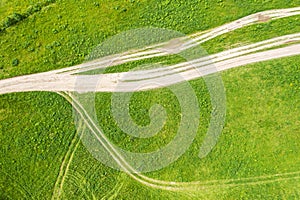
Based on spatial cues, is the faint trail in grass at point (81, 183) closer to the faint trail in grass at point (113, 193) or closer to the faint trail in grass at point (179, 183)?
the faint trail in grass at point (113, 193)

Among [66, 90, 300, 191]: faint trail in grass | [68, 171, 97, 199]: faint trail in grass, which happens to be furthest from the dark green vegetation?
[66, 90, 300, 191]: faint trail in grass

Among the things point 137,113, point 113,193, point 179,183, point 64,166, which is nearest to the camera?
point 179,183

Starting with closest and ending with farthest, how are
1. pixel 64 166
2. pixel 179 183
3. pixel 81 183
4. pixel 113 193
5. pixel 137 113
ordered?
pixel 179 183 < pixel 113 193 < pixel 81 183 < pixel 64 166 < pixel 137 113

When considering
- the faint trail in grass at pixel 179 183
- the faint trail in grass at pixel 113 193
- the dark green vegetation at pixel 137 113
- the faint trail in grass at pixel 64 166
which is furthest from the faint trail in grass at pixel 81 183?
the faint trail in grass at pixel 179 183

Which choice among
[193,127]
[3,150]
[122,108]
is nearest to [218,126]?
[193,127]

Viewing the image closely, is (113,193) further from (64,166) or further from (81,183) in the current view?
(64,166)

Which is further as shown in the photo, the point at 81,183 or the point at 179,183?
the point at 81,183

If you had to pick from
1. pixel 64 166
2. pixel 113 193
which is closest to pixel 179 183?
pixel 113 193
